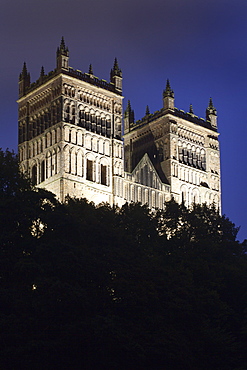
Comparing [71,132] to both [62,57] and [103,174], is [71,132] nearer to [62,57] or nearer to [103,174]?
[103,174]

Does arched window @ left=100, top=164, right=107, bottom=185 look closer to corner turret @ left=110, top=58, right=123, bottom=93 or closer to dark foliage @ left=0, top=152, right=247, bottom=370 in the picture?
corner turret @ left=110, top=58, right=123, bottom=93

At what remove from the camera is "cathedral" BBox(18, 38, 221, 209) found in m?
81.7

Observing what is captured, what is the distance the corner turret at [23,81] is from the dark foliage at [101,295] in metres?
33.7

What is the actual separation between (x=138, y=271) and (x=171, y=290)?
2.60 m

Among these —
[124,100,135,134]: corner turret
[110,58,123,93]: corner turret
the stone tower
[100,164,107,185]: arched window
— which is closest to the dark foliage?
the stone tower

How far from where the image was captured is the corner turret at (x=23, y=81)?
90188 mm

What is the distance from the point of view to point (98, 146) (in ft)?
278

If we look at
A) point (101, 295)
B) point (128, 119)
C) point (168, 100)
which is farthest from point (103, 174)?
point (101, 295)

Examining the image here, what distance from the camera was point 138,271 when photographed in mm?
50875

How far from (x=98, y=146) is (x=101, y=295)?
3685cm

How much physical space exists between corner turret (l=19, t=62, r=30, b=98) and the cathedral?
4.5 inches

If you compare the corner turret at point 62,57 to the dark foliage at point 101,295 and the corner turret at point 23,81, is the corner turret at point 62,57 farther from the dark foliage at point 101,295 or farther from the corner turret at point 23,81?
the dark foliage at point 101,295

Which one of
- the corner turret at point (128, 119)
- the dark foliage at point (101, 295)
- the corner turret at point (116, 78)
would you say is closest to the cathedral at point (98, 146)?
the corner turret at point (116, 78)

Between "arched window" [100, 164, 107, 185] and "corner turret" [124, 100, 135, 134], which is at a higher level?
"corner turret" [124, 100, 135, 134]
